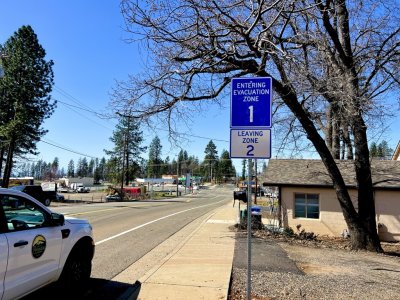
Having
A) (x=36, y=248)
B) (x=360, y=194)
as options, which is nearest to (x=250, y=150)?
(x=36, y=248)

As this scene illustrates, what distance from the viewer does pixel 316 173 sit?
22.0 metres

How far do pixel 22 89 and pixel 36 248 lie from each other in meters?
42.7

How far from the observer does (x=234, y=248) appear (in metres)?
11.2

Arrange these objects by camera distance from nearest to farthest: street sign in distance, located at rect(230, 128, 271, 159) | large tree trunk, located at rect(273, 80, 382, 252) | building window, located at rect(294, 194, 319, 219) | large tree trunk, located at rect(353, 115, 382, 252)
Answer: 1. street sign in distance, located at rect(230, 128, 271, 159)
2. large tree trunk, located at rect(273, 80, 382, 252)
3. large tree trunk, located at rect(353, 115, 382, 252)
4. building window, located at rect(294, 194, 319, 219)

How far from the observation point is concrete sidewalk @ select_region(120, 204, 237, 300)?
249 inches

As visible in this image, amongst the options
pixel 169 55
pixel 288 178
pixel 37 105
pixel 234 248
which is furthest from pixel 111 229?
pixel 37 105

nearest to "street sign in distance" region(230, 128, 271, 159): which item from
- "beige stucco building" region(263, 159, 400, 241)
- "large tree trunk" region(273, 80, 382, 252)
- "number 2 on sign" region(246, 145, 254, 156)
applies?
"number 2 on sign" region(246, 145, 254, 156)

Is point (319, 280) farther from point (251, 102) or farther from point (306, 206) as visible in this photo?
point (306, 206)

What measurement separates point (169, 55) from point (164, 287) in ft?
22.8

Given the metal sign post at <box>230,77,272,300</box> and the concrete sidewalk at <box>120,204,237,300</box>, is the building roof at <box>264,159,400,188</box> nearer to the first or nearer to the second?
the concrete sidewalk at <box>120,204,237,300</box>

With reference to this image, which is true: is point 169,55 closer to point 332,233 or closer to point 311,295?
point 311,295

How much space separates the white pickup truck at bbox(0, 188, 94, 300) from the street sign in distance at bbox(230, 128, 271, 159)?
2.54 m

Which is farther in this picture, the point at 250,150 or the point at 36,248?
the point at 250,150

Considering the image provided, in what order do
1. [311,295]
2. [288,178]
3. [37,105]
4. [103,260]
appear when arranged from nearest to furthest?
1. [311,295]
2. [103,260]
3. [288,178]
4. [37,105]
